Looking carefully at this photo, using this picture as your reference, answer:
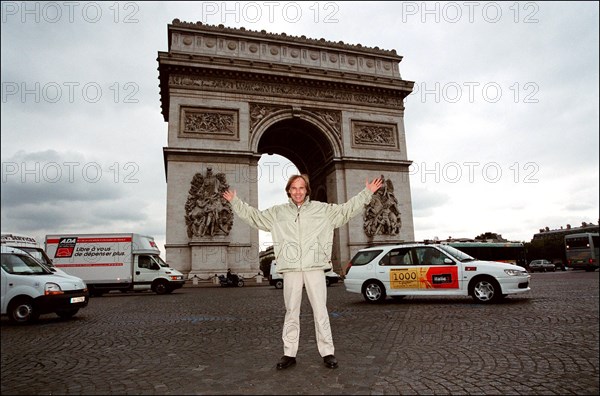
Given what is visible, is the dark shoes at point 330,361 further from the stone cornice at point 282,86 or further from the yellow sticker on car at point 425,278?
the stone cornice at point 282,86

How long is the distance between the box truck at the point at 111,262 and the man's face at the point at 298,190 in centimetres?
1675

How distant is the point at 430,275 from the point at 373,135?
67.9 feet

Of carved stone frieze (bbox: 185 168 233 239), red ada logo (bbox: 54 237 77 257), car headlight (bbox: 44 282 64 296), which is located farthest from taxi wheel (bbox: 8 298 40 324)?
carved stone frieze (bbox: 185 168 233 239)

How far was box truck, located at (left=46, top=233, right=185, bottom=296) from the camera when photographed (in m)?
18.9

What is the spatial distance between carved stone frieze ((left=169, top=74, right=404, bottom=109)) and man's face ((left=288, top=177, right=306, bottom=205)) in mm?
24171

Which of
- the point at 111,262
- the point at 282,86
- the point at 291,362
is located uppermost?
the point at 282,86

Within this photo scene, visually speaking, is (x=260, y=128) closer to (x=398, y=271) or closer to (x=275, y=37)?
(x=275, y=37)

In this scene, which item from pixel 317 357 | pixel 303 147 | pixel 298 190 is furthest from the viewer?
pixel 303 147

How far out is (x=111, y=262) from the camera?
19266 mm

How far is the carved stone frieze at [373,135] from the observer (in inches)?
1174

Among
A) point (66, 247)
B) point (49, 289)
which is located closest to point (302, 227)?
point (49, 289)

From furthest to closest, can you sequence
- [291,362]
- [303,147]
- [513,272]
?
[303,147] < [513,272] < [291,362]

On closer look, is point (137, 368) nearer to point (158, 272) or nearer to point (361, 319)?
point (361, 319)

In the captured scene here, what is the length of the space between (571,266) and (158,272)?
18.4 meters
